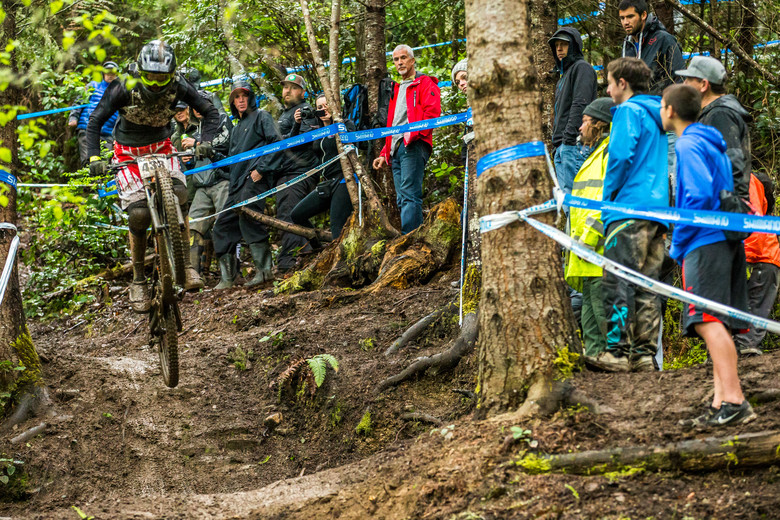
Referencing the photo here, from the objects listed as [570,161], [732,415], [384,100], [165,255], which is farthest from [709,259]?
[384,100]

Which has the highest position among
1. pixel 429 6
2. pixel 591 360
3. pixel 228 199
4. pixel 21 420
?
pixel 429 6

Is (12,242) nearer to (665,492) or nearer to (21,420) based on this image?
(21,420)

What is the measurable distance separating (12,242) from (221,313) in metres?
3.06

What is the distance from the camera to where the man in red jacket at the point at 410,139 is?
8.98 m

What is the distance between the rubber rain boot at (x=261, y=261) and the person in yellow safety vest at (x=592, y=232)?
6240 millimetres

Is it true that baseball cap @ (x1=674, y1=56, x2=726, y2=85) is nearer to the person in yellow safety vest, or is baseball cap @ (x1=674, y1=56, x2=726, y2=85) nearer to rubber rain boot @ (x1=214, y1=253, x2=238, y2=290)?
the person in yellow safety vest

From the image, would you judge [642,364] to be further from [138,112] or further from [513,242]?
[138,112]

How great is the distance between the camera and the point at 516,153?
4.63m

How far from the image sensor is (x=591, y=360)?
5.12 m

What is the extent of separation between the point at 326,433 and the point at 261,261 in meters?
4.73

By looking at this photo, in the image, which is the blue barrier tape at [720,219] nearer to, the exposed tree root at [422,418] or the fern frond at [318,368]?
the exposed tree root at [422,418]

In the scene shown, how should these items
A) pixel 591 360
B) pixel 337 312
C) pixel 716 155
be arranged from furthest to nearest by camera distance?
pixel 337 312, pixel 591 360, pixel 716 155

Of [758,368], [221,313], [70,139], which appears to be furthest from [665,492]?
[70,139]

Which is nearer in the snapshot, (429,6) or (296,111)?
(296,111)
